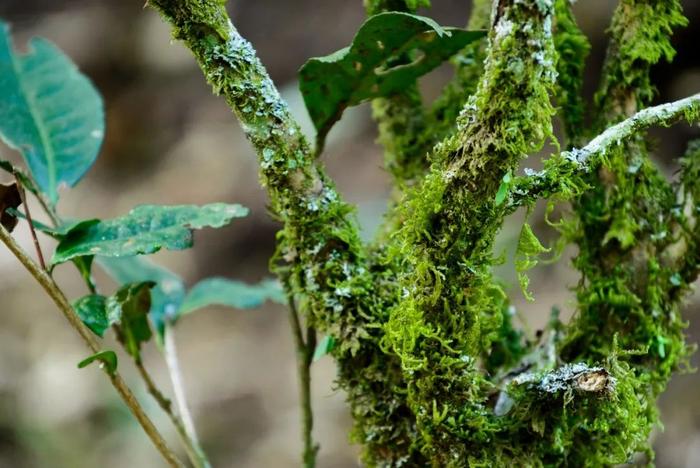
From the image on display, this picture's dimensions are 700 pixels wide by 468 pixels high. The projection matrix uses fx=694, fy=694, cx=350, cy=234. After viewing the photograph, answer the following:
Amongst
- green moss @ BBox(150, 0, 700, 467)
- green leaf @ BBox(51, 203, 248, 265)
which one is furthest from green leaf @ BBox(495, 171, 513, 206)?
green leaf @ BBox(51, 203, 248, 265)

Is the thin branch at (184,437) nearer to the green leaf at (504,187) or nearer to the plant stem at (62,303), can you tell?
the plant stem at (62,303)

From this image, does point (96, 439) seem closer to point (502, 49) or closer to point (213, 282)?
Answer: point (213, 282)

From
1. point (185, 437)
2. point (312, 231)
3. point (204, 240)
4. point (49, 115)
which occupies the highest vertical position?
point (204, 240)

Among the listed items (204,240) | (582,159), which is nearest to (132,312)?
(582,159)

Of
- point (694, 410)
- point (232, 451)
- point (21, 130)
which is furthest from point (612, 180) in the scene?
point (232, 451)

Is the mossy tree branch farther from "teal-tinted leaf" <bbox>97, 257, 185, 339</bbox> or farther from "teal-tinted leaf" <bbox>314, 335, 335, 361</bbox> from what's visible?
"teal-tinted leaf" <bbox>97, 257, 185, 339</bbox>

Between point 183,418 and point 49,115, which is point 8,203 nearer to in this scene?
point 49,115

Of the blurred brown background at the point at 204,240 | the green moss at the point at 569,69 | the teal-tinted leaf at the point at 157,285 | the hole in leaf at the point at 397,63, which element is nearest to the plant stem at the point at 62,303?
the teal-tinted leaf at the point at 157,285
